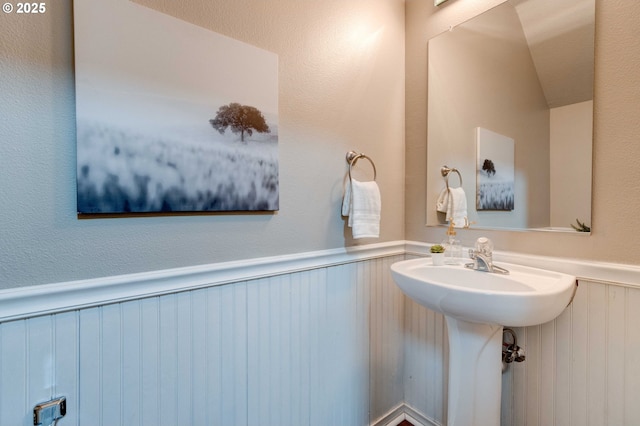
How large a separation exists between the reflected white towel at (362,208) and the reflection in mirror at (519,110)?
1.20 ft

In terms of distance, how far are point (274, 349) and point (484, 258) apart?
3.00 feet

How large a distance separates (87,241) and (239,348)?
60 centimetres

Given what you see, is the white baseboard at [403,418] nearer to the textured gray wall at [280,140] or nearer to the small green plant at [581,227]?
the textured gray wall at [280,140]

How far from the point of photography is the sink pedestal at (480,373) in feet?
3.54

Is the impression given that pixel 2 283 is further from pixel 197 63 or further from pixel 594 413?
pixel 594 413

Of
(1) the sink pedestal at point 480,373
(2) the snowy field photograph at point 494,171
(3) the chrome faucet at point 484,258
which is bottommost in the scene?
(1) the sink pedestal at point 480,373

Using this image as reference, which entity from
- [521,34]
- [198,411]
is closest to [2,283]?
[198,411]

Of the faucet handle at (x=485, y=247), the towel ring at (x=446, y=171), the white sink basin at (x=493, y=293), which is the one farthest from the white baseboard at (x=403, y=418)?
the towel ring at (x=446, y=171)

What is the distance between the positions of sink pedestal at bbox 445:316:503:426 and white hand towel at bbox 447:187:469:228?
496mm

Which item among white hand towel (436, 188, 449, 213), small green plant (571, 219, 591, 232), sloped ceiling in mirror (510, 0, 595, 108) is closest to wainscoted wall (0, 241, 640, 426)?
small green plant (571, 219, 591, 232)

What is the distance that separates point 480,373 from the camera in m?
1.09

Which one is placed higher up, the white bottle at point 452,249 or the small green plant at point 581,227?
the small green plant at point 581,227

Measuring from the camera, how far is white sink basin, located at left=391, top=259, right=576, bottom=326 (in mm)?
837

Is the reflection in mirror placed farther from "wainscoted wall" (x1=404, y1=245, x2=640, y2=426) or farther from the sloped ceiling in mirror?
"wainscoted wall" (x1=404, y1=245, x2=640, y2=426)
